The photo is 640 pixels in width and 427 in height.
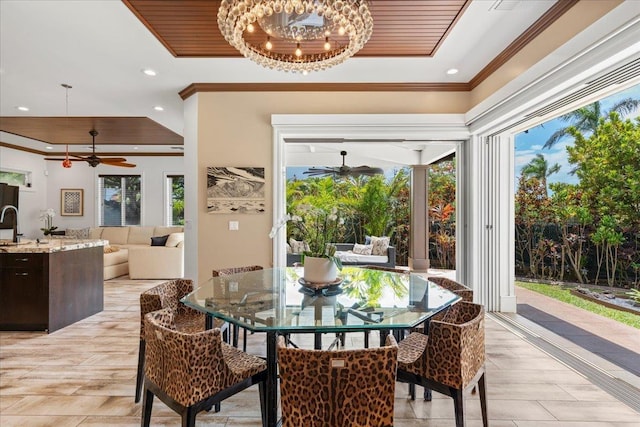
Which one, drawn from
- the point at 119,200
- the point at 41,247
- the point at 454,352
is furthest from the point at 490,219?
the point at 119,200

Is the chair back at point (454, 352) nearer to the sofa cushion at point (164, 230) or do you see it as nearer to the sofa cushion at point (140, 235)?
the sofa cushion at point (164, 230)

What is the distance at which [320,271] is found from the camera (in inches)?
83.1

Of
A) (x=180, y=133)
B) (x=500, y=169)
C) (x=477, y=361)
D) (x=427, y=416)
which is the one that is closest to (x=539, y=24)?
(x=500, y=169)

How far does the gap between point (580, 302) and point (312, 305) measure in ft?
15.4

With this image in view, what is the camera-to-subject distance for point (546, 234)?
524 centimetres

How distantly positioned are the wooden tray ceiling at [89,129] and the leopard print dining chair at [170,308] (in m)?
3.96

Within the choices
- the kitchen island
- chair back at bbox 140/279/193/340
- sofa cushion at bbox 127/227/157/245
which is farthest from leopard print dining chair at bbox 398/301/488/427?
sofa cushion at bbox 127/227/157/245

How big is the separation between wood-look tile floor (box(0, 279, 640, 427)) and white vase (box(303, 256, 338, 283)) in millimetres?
920

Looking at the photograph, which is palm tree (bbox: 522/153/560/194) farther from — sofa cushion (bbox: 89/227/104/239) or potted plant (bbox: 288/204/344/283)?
sofa cushion (bbox: 89/227/104/239)

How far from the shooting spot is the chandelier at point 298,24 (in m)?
1.81

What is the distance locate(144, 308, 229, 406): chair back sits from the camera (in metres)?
1.41

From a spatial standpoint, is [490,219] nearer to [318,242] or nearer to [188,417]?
[318,242]

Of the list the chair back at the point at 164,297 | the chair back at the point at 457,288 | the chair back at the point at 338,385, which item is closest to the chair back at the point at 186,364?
the chair back at the point at 338,385

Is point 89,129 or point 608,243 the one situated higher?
point 89,129
